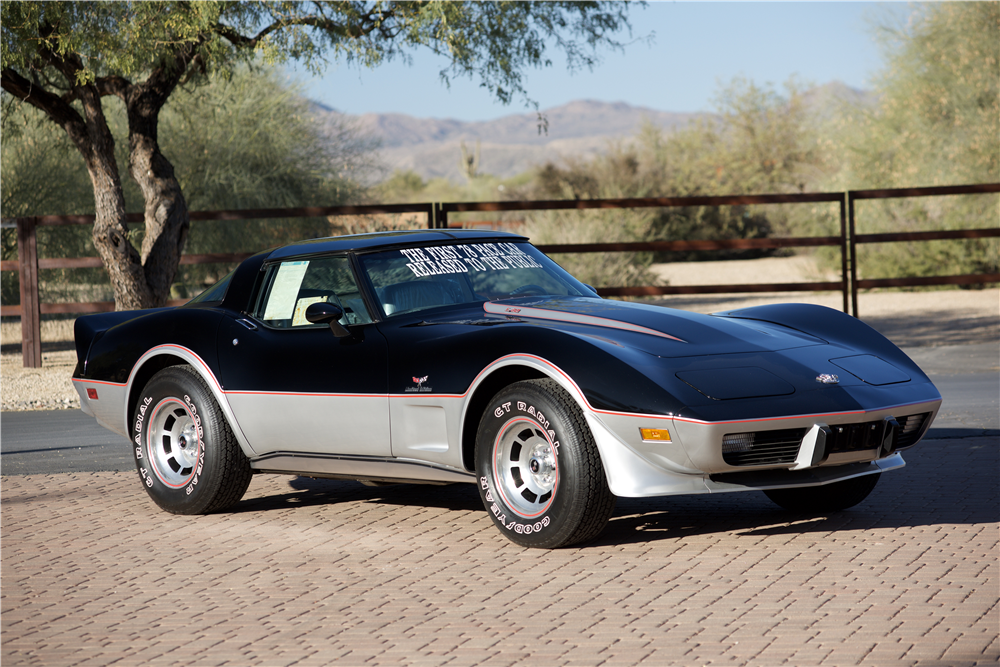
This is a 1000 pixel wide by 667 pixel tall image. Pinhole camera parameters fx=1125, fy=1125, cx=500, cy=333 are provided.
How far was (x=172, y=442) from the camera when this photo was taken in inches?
259

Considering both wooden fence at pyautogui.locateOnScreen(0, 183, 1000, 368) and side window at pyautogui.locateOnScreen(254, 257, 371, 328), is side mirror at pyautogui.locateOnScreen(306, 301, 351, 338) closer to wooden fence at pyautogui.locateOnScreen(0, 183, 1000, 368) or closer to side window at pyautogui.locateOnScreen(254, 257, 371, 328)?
side window at pyautogui.locateOnScreen(254, 257, 371, 328)

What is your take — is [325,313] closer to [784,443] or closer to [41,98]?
[784,443]

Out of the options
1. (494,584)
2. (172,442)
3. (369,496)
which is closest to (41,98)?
(172,442)

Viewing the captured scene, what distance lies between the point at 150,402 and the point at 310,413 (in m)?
1.23

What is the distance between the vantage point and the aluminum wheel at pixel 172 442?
652 cm

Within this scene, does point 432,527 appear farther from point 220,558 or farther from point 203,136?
point 203,136

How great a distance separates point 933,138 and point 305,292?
19.4m

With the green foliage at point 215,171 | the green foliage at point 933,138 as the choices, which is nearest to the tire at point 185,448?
the green foliage at point 215,171

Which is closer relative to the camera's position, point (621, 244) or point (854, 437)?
point (854, 437)

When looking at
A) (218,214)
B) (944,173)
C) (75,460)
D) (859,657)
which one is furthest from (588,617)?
(944,173)

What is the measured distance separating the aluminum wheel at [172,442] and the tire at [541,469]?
80.1 inches

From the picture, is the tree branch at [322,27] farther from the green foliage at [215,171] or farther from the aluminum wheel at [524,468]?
the aluminum wheel at [524,468]

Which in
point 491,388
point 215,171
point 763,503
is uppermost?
point 215,171

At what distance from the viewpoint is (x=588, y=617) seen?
423cm
